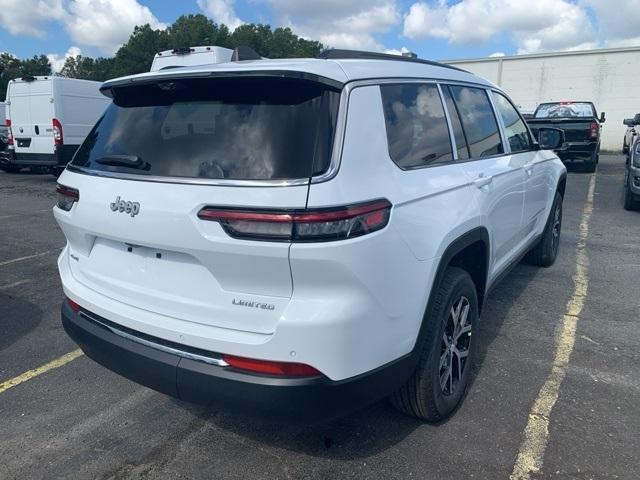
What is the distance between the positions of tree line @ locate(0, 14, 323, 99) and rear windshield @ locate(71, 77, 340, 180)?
5559cm

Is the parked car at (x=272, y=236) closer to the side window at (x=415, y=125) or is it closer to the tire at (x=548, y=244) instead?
the side window at (x=415, y=125)

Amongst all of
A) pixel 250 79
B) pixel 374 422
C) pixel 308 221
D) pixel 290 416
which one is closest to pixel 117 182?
pixel 250 79

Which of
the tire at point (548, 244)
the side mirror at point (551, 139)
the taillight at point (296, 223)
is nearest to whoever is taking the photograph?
the taillight at point (296, 223)

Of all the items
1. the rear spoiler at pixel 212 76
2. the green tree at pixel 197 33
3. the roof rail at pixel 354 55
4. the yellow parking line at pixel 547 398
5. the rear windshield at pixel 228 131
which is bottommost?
the yellow parking line at pixel 547 398

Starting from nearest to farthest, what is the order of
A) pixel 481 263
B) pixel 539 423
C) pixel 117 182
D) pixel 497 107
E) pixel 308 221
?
pixel 308 221 → pixel 117 182 → pixel 539 423 → pixel 481 263 → pixel 497 107

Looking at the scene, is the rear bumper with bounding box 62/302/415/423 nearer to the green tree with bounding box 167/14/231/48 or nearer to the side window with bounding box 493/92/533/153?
the side window with bounding box 493/92/533/153

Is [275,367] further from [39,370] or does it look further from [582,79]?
[582,79]

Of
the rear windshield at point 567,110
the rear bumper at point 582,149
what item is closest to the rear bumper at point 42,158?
the rear bumper at point 582,149

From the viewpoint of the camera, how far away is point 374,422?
2.98 metres

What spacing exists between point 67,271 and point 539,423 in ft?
8.93

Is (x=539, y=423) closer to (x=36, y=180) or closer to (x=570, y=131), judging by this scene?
(x=570, y=131)

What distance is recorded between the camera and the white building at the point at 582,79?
2609 centimetres

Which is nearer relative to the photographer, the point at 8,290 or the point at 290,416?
the point at 290,416

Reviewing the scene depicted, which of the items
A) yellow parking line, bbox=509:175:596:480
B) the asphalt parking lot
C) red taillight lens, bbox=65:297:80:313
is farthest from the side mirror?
red taillight lens, bbox=65:297:80:313
